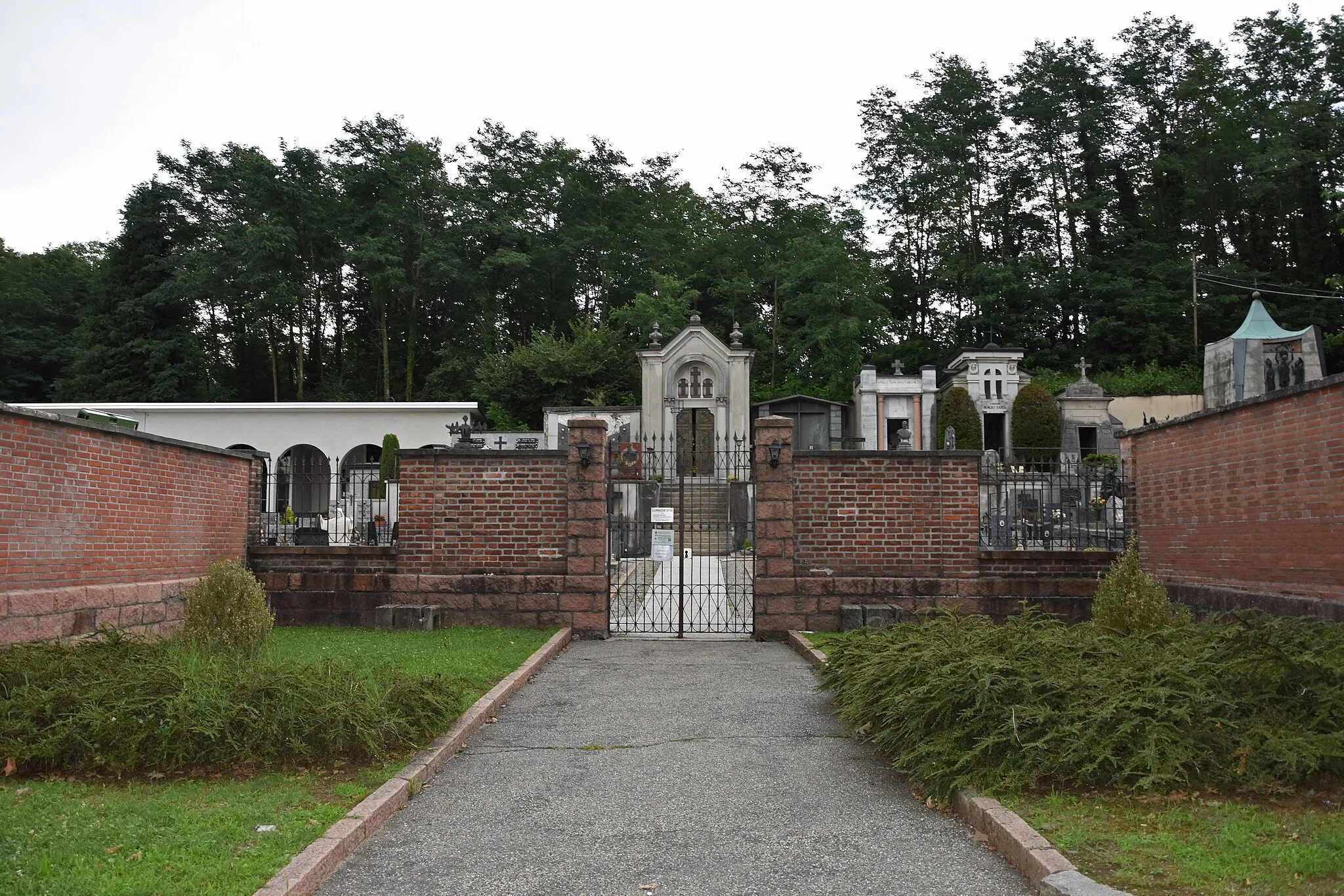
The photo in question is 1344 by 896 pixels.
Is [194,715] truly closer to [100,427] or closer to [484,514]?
[100,427]

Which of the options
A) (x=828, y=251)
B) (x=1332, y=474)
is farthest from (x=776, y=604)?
(x=828, y=251)

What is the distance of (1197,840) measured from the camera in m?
4.55

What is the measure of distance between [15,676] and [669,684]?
5402 mm

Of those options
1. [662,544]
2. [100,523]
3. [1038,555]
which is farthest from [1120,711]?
[100,523]

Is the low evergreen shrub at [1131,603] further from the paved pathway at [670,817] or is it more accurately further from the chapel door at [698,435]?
the chapel door at [698,435]

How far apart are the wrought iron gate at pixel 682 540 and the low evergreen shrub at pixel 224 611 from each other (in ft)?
14.0

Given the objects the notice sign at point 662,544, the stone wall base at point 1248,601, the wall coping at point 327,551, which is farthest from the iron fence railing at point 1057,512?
the wall coping at point 327,551

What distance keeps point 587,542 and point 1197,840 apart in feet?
30.2

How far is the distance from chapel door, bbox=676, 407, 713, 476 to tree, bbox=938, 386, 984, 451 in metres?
8.13

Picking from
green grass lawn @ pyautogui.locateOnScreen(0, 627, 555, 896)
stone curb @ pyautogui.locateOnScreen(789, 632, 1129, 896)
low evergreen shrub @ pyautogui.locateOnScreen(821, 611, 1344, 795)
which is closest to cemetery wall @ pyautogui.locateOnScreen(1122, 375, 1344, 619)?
low evergreen shrub @ pyautogui.locateOnScreen(821, 611, 1344, 795)

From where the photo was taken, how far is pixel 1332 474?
871cm

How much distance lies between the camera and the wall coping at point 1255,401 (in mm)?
8734

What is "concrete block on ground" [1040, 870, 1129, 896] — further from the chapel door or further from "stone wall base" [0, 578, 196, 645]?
the chapel door

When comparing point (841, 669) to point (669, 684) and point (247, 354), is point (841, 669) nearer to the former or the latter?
point (669, 684)
